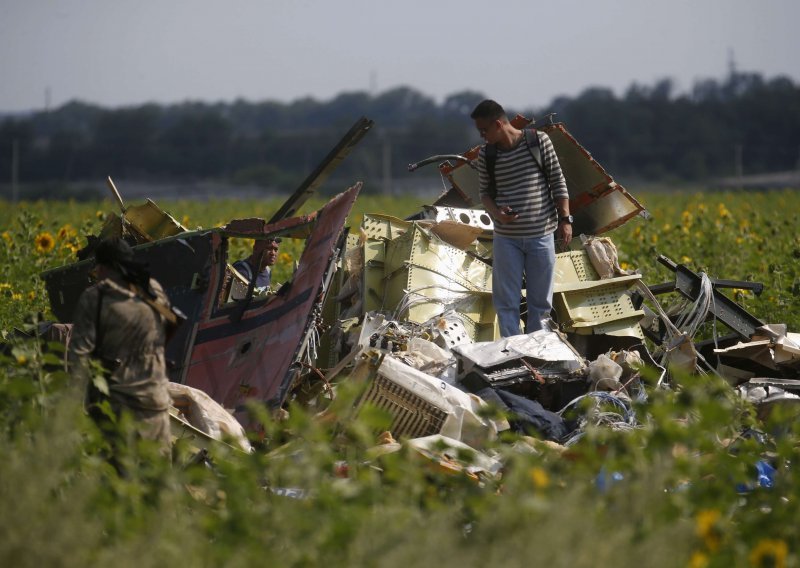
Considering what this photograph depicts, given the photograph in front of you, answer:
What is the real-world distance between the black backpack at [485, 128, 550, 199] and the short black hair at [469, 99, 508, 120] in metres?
0.24

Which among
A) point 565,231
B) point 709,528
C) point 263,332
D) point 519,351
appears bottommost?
point 519,351

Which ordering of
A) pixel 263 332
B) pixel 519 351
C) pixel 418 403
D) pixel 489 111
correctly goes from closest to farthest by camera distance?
pixel 418 403 < pixel 263 332 < pixel 519 351 < pixel 489 111

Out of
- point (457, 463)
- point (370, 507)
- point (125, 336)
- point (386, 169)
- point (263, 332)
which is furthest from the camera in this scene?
point (386, 169)

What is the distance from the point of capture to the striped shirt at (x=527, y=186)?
833 cm

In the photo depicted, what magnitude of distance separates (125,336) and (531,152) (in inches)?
142

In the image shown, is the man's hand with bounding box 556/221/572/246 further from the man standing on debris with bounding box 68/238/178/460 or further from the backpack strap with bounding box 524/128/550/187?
the man standing on debris with bounding box 68/238/178/460

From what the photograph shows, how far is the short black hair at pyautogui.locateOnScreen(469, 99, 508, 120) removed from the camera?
26.8ft

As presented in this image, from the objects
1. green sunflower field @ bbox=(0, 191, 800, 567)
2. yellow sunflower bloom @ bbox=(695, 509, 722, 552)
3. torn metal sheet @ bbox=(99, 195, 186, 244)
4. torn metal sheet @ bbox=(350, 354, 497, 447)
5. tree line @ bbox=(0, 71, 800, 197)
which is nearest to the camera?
green sunflower field @ bbox=(0, 191, 800, 567)

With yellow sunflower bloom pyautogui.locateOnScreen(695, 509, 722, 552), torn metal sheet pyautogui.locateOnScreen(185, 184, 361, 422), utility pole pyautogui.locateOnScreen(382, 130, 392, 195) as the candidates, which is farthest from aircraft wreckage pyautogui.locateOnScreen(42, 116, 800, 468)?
utility pole pyautogui.locateOnScreen(382, 130, 392, 195)

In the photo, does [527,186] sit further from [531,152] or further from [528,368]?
[528,368]

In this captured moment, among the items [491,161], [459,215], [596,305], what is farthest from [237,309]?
[596,305]

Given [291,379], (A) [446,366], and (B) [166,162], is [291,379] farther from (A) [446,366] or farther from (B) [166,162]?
(B) [166,162]

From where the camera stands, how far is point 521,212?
8352mm

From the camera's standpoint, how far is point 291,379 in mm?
7316
